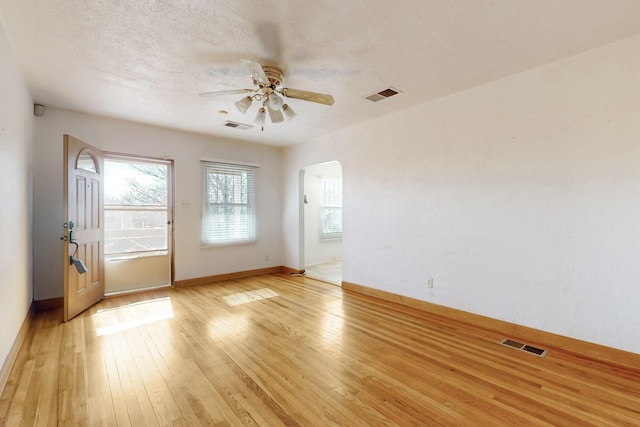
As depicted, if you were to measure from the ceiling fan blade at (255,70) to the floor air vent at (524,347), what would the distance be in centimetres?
326

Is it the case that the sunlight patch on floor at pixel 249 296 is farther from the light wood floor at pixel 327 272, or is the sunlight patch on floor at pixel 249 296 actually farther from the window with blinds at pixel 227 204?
the window with blinds at pixel 227 204

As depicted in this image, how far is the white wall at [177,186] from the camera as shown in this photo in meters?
3.71

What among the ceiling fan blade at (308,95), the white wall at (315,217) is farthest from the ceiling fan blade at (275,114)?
the white wall at (315,217)

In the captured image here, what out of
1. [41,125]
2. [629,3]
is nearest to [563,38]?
[629,3]

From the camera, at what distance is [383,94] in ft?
10.8

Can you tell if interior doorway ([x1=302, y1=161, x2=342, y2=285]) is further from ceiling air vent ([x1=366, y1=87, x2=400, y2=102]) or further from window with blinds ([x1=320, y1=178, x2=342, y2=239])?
ceiling air vent ([x1=366, y1=87, x2=400, y2=102])

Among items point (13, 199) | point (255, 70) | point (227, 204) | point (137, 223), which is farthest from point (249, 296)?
point (255, 70)

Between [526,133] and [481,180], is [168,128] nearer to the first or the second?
[481,180]

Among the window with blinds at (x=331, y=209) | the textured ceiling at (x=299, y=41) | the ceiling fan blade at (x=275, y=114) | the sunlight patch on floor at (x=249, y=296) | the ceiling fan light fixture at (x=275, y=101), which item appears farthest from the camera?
the window with blinds at (x=331, y=209)

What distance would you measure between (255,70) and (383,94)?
162 centimetres

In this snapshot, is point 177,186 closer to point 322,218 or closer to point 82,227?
point 82,227

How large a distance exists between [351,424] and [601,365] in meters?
2.20

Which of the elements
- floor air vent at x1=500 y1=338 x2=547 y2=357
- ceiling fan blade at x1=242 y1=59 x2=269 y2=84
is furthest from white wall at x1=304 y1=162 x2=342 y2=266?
floor air vent at x1=500 y1=338 x2=547 y2=357

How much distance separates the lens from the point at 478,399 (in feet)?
6.23
